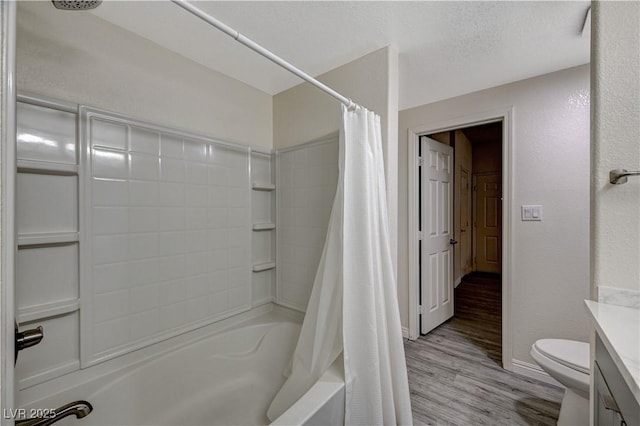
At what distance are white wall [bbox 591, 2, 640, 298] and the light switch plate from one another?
119 cm

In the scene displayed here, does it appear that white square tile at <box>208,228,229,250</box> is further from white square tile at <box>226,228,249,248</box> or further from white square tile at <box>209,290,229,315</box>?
white square tile at <box>209,290,229,315</box>

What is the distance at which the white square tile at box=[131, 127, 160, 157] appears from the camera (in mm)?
1465

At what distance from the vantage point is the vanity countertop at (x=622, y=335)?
588 mm

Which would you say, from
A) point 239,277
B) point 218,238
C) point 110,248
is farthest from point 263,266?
point 110,248

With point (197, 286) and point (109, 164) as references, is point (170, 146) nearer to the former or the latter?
point (109, 164)


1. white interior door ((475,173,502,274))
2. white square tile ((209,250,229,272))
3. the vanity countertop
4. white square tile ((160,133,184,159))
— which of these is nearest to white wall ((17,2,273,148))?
white square tile ((160,133,184,159))

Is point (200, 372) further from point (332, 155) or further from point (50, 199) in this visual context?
point (332, 155)

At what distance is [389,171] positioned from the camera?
1577 mm

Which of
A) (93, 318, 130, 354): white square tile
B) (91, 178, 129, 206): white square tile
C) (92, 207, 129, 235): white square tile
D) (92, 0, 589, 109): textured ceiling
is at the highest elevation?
(92, 0, 589, 109): textured ceiling

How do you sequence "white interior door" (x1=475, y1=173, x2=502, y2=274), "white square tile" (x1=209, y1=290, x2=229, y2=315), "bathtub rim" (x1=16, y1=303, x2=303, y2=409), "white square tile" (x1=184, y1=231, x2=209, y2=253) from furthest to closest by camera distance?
"white interior door" (x1=475, y1=173, x2=502, y2=274) → "white square tile" (x1=209, y1=290, x2=229, y2=315) → "white square tile" (x1=184, y1=231, x2=209, y2=253) → "bathtub rim" (x1=16, y1=303, x2=303, y2=409)

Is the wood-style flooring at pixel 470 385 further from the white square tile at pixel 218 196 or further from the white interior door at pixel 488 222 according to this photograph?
the white interior door at pixel 488 222

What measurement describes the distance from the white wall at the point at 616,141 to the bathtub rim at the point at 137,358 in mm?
1659

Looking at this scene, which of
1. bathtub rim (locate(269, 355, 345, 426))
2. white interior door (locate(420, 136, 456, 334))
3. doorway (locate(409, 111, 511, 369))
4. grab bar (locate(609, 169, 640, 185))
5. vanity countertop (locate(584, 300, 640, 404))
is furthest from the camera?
doorway (locate(409, 111, 511, 369))

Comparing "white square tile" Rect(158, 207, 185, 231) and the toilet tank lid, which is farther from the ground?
"white square tile" Rect(158, 207, 185, 231)
